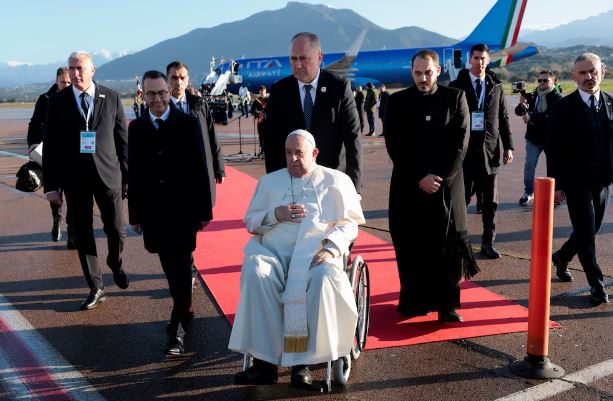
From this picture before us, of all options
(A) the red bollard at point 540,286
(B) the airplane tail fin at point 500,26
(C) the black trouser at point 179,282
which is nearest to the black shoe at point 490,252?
(A) the red bollard at point 540,286

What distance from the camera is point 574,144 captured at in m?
5.07

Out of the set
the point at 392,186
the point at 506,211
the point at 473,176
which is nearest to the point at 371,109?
the point at 506,211

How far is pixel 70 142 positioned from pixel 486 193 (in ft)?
13.1

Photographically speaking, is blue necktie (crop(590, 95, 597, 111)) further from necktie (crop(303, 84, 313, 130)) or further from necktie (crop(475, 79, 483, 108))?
necktie (crop(303, 84, 313, 130))

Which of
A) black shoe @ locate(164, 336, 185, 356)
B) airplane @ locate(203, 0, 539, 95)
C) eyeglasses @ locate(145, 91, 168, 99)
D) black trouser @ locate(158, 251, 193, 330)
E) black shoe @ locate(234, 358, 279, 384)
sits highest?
airplane @ locate(203, 0, 539, 95)

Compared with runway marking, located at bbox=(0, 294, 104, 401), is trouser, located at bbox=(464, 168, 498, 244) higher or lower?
higher

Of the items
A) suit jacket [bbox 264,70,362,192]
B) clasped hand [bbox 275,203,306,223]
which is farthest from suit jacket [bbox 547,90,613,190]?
clasped hand [bbox 275,203,306,223]

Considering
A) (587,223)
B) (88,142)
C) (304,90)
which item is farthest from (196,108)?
(587,223)

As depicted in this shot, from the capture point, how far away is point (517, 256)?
6461mm

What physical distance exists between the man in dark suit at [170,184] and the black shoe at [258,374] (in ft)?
2.51

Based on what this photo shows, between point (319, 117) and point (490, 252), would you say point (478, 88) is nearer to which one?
point (490, 252)

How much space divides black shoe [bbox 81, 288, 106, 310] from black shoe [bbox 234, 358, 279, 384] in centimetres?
198

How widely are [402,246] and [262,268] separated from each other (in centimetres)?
144

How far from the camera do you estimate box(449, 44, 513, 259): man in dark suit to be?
6.24 metres
